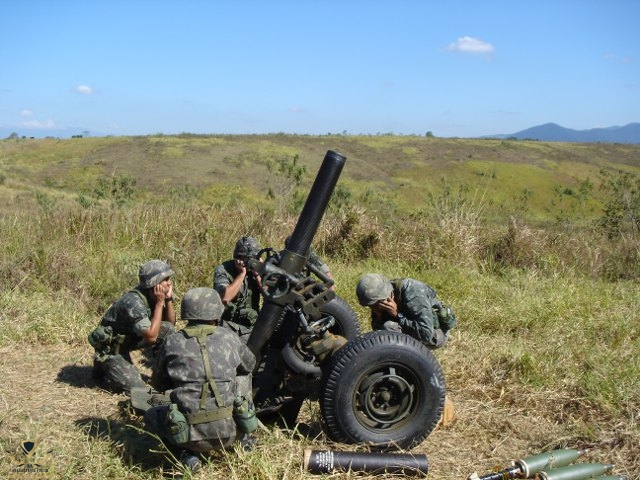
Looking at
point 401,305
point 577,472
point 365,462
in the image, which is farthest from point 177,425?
point 577,472

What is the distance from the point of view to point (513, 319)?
23.1 feet

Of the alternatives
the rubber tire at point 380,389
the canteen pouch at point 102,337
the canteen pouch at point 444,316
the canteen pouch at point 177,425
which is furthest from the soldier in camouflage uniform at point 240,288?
the canteen pouch at point 177,425

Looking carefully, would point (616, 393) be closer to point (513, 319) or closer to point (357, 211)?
point (513, 319)

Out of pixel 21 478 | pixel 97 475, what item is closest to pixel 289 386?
pixel 97 475

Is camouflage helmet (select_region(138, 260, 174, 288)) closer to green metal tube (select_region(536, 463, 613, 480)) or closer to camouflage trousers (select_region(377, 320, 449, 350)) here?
camouflage trousers (select_region(377, 320, 449, 350))

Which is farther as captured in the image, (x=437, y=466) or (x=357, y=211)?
(x=357, y=211)

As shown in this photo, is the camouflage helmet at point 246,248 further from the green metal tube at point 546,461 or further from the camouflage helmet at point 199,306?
the green metal tube at point 546,461

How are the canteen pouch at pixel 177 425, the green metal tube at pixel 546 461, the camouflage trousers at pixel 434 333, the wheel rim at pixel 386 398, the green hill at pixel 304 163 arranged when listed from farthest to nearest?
the green hill at pixel 304 163, the camouflage trousers at pixel 434 333, the wheel rim at pixel 386 398, the green metal tube at pixel 546 461, the canteen pouch at pixel 177 425

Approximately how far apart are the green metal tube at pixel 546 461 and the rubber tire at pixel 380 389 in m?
0.64

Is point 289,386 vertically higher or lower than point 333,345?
lower

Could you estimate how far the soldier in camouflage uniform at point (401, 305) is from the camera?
4.97 metres

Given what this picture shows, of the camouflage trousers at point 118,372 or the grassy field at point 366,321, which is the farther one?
the camouflage trousers at point 118,372

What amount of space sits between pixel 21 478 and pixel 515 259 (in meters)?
8.08

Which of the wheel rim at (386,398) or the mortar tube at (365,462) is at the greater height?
the wheel rim at (386,398)
